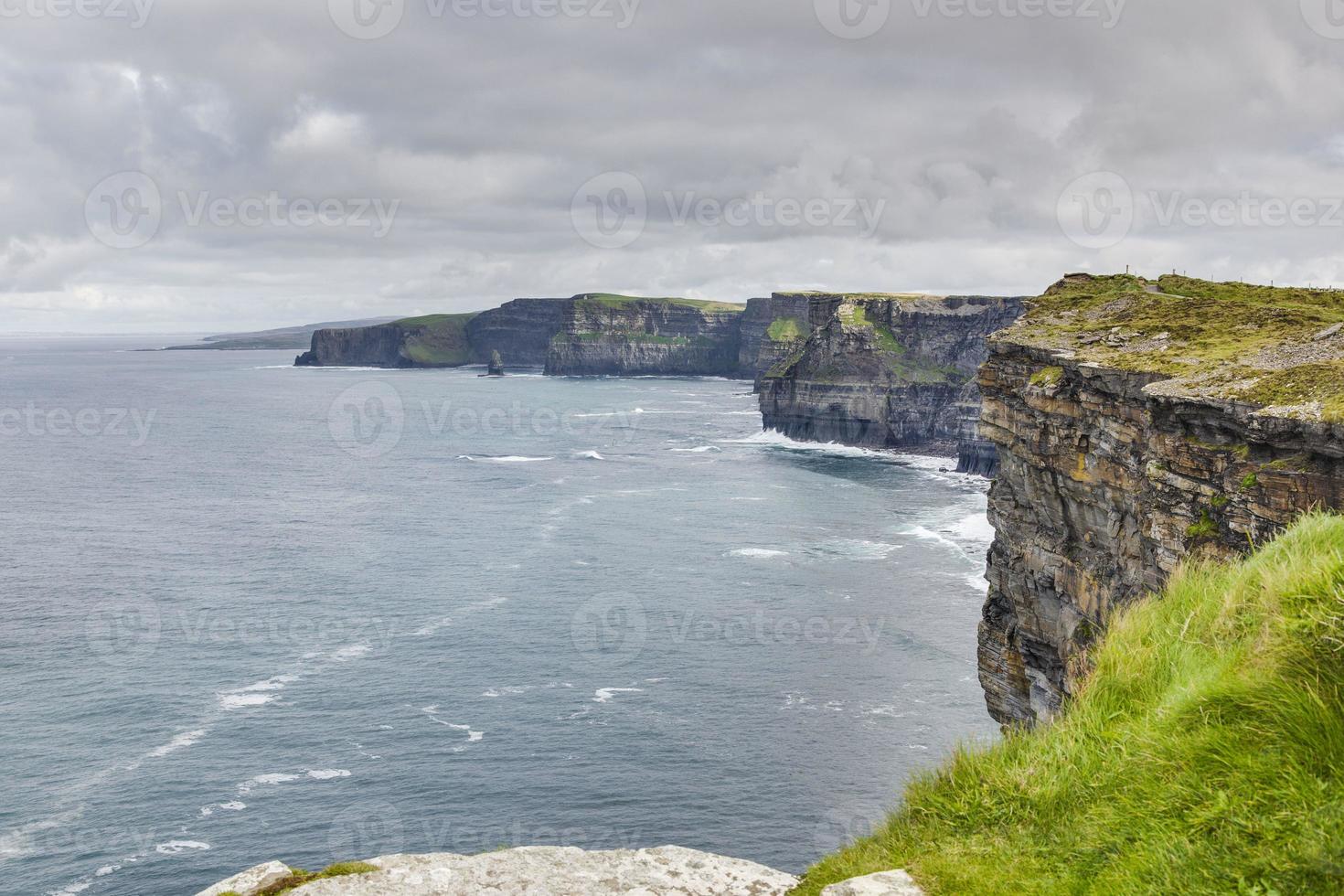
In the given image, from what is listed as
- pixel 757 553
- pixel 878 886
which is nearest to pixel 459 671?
pixel 757 553

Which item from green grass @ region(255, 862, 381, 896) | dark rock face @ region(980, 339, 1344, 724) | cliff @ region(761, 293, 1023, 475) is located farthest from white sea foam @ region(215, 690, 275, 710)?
cliff @ region(761, 293, 1023, 475)

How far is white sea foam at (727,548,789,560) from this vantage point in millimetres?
86875

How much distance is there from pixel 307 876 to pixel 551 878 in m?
2.83

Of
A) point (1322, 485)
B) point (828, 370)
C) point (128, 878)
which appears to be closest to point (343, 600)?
point (128, 878)

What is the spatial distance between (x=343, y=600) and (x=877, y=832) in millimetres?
66210

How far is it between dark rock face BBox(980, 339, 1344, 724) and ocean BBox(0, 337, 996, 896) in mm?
9541

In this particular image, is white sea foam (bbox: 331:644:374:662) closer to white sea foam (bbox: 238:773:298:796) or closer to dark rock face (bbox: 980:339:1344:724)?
white sea foam (bbox: 238:773:298:796)

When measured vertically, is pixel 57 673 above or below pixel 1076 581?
below

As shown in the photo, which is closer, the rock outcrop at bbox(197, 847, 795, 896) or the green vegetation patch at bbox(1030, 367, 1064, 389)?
the rock outcrop at bbox(197, 847, 795, 896)

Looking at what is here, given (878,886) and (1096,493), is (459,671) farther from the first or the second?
(878,886)

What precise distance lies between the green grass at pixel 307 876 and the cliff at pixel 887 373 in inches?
6305

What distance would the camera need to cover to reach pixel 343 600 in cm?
7300

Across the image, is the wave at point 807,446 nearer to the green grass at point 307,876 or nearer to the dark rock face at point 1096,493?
the dark rock face at point 1096,493

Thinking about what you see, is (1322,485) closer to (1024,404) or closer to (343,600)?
(1024,404)
